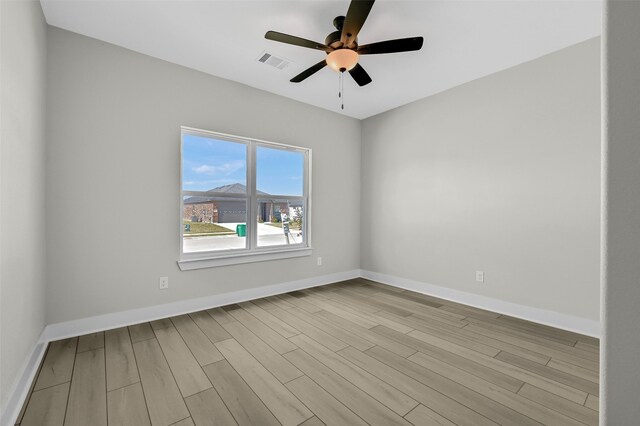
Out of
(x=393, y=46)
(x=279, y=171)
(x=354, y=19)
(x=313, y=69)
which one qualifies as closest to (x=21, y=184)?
(x=313, y=69)

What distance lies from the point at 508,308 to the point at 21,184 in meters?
4.34

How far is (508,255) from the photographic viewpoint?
3.12m

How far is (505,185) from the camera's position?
10.3 ft

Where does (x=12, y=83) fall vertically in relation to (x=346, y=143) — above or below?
below

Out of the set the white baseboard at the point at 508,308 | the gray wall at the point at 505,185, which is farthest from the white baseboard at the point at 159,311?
the gray wall at the point at 505,185

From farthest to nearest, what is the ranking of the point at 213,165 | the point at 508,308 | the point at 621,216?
the point at 213,165 → the point at 508,308 → the point at 621,216

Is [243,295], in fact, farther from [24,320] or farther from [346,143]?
[346,143]

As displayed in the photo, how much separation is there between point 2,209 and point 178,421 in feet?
4.72

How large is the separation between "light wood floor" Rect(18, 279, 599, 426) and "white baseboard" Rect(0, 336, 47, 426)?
5cm

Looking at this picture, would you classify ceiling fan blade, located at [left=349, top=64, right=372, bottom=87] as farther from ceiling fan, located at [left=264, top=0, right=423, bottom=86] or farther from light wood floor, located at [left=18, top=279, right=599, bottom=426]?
light wood floor, located at [left=18, top=279, right=599, bottom=426]

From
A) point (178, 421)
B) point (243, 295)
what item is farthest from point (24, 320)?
point (243, 295)

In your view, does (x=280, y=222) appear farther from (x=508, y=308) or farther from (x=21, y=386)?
(x=508, y=308)

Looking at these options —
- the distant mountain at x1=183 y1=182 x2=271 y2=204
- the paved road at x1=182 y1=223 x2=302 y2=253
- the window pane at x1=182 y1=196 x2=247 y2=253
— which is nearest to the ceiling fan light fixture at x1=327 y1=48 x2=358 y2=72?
the distant mountain at x1=183 y1=182 x2=271 y2=204

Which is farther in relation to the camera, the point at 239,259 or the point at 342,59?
the point at 239,259
